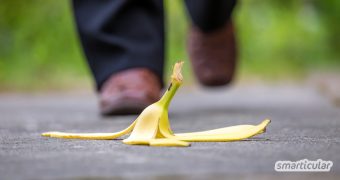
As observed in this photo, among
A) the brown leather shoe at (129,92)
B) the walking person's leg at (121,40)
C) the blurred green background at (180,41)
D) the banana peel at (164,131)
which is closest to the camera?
the banana peel at (164,131)

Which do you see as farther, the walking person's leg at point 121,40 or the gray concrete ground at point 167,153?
the walking person's leg at point 121,40

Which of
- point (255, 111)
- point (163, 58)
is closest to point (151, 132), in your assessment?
point (163, 58)

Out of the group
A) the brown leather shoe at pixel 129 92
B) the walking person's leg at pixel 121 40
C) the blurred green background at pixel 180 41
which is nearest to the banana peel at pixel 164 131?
the brown leather shoe at pixel 129 92

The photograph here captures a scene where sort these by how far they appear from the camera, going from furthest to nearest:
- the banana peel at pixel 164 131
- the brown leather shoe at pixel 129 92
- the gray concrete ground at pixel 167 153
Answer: the brown leather shoe at pixel 129 92
the banana peel at pixel 164 131
the gray concrete ground at pixel 167 153

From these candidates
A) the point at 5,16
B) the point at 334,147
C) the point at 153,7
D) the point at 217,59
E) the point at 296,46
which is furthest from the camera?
the point at 296,46

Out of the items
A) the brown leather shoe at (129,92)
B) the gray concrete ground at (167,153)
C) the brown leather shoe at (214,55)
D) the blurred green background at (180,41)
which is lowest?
the gray concrete ground at (167,153)

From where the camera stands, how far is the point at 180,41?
6.23 metres

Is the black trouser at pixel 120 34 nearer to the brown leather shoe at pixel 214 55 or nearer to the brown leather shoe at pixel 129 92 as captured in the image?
the brown leather shoe at pixel 129 92

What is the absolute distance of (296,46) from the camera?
21.5ft

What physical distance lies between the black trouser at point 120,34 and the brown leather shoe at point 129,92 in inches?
1.6

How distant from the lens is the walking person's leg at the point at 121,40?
2.51 meters

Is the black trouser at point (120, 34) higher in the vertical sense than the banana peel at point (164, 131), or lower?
higher

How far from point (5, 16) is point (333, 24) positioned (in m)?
2.93

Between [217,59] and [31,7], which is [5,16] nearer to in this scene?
[31,7]
